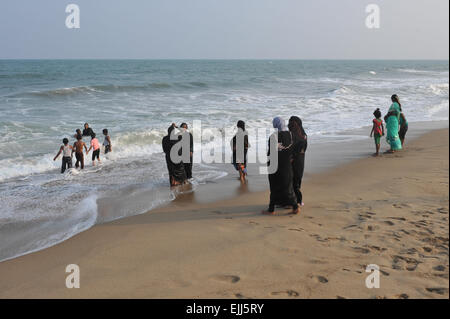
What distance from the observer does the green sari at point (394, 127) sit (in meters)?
10.5

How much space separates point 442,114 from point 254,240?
55.8 ft

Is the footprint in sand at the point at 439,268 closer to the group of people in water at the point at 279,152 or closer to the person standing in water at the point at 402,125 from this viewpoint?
the group of people in water at the point at 279,152

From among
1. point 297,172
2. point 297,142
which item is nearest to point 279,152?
point 297,142

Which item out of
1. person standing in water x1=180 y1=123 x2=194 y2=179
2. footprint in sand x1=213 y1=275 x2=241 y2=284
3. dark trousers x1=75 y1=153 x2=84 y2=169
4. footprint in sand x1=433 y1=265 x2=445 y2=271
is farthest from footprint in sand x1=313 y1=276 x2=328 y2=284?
dark trousers x1=75 y1=153 x2=84 y2=169

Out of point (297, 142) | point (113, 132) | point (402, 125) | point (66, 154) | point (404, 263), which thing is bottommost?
point (404, 263)

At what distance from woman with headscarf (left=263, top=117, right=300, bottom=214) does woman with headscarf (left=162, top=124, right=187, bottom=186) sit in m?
2.91

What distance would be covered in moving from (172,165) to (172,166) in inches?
0.8

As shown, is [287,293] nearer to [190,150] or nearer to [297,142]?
[297,142]

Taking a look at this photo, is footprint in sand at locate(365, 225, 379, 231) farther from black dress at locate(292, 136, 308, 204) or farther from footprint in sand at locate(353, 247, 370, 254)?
black dress at locate(292, 136, 308, 204)

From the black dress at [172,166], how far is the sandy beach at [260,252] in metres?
1.41

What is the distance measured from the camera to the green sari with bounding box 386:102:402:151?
10.5 m

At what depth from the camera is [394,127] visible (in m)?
10.6
